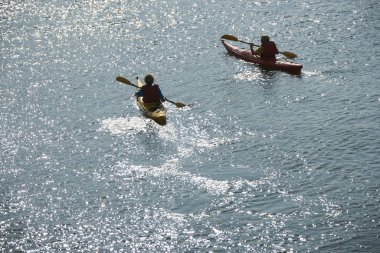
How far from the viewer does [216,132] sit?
27719 millimetres

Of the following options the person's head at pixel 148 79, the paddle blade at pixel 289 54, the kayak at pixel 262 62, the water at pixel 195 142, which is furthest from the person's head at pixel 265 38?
the person's head at pixel 148 79

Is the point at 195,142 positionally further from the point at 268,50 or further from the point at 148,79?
the point at 268,50

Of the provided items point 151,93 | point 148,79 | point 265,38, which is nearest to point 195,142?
point 151,93

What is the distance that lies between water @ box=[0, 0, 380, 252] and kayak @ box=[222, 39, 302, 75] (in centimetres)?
42

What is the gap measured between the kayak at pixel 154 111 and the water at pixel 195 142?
372mm

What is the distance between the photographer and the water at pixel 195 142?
20531mm

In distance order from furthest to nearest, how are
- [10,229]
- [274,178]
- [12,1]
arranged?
[12,1] < [274,178] < [10,229]

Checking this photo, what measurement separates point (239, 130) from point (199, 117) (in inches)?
91.7

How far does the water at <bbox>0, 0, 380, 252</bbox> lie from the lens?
20531mm

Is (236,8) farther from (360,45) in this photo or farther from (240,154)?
(240,154)

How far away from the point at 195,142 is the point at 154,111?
3.41 meters

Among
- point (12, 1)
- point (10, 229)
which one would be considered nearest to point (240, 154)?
point (10, 229)

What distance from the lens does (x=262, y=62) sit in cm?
3575

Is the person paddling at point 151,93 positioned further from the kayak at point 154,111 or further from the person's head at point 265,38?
the person's head at point 265,38
